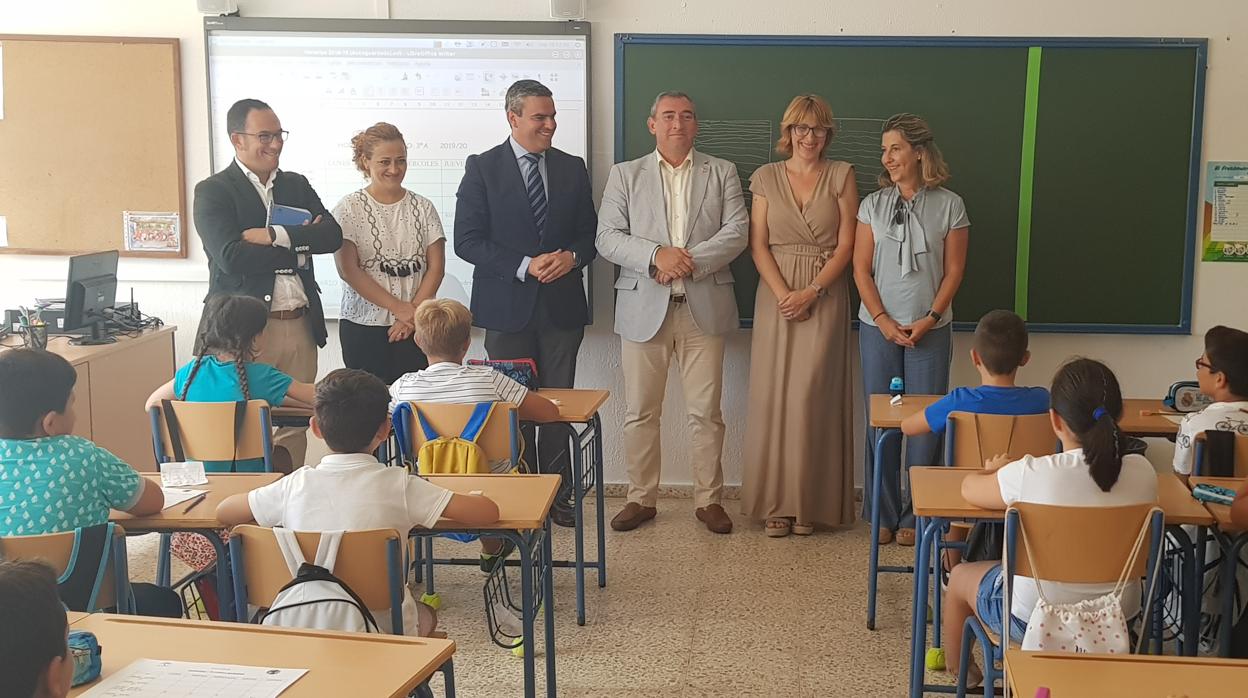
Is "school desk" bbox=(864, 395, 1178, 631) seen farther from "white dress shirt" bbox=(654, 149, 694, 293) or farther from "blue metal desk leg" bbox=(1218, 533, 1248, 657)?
"white dress shirt" bbox=(654, 149, 694, 293)

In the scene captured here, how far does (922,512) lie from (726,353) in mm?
2766

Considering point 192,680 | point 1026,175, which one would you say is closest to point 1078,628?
point 192,680

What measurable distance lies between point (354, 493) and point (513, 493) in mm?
529

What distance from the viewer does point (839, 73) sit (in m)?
5.18

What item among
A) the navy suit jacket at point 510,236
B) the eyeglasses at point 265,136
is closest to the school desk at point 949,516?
the navy suit jacket at point 510,236

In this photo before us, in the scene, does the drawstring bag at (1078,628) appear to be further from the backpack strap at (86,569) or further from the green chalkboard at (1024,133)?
the green chalkboard at (1024,133)

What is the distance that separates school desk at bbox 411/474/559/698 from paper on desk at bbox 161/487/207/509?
589 mm

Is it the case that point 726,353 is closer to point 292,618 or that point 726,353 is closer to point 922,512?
point 922,512

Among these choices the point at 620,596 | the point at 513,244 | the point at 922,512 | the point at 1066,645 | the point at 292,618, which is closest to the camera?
the point at 292,618

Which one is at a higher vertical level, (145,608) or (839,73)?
(839,73)

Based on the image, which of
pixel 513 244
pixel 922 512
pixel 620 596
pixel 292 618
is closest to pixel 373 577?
pixel 292 618

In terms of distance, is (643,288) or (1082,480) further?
(643,288)

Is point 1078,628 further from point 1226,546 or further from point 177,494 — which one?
point 177,494

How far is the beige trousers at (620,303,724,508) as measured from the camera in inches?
198
